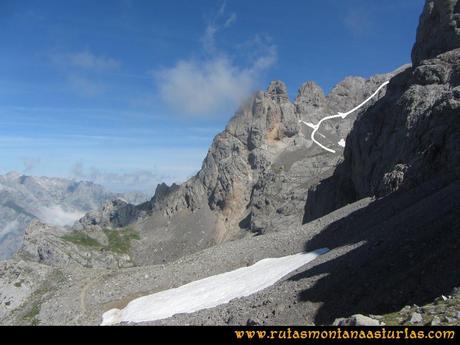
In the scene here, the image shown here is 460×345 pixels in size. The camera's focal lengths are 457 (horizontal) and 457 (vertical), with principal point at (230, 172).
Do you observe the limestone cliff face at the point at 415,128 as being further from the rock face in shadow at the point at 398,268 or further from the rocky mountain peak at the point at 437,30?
the rock face in shadow at the point at 398,268

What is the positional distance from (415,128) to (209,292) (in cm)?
3247

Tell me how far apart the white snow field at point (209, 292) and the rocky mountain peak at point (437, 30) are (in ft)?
142

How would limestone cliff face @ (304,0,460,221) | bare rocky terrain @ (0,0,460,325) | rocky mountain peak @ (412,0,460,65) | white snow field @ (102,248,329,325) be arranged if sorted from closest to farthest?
1. bare rocky terrain @ (0,0,460,325)
2. white snow field @ (102,248,329,325)
3. limestone cliff face @ (304,0,460,221)
4. rocky mountain peak @ (412,0,460,65)

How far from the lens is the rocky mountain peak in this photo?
65938 mm

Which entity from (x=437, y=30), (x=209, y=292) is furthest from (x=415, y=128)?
(x=209, y=292)

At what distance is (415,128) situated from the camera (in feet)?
181

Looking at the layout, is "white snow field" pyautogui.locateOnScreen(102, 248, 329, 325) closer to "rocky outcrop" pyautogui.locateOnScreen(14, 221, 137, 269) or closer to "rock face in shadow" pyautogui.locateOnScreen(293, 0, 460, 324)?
"rock face in shadow" pyautogui.locateOnScreen(293, 0, 460, 324)

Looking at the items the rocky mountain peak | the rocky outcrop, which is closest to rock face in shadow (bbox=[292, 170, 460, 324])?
the rocky mountain peak

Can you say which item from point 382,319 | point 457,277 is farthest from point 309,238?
point 382,319

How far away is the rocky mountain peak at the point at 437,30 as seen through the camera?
6594cm

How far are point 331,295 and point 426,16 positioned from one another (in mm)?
66490

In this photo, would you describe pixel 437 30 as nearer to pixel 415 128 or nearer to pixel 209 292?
pixel 415 128
